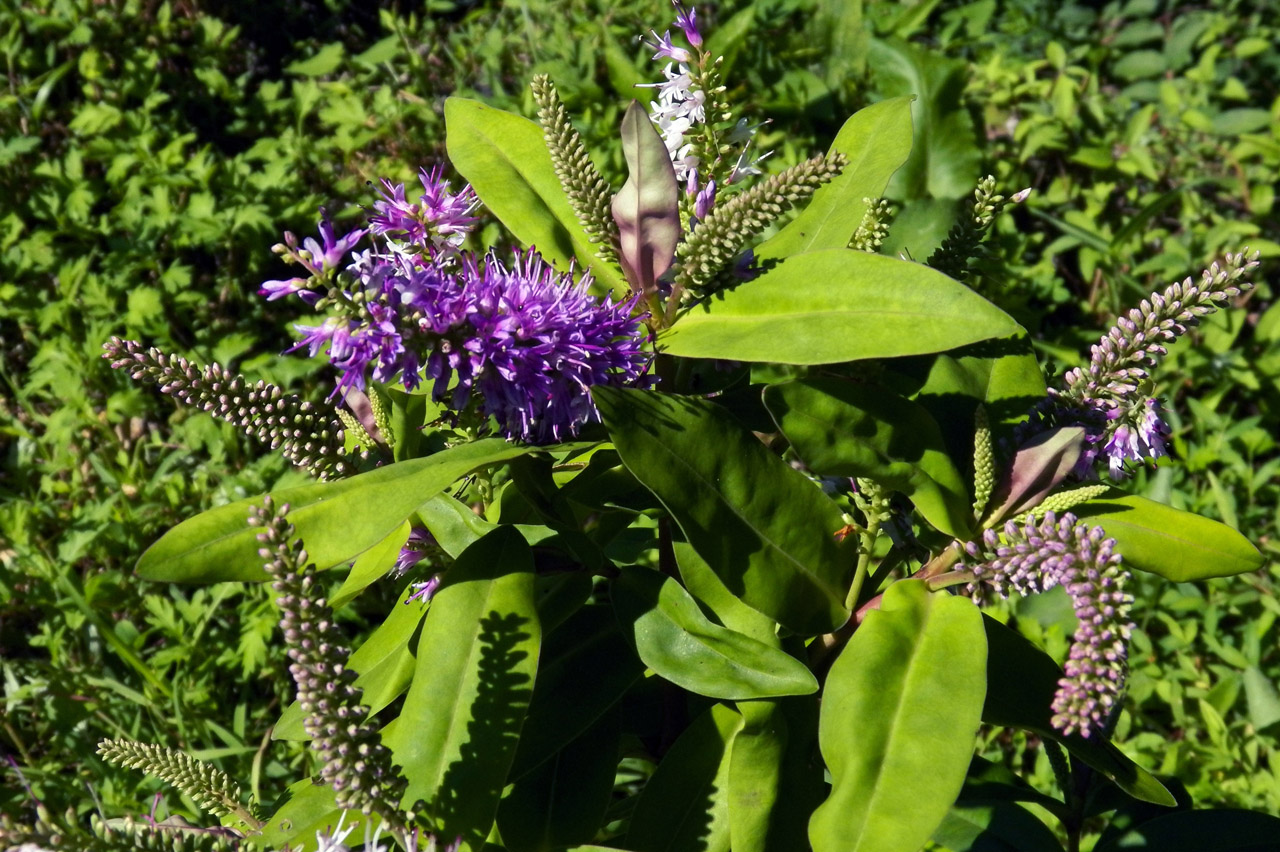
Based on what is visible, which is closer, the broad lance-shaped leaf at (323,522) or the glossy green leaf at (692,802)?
the broad lance-shaped leaf at (323,522)

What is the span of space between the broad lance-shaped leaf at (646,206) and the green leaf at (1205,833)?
110 cm

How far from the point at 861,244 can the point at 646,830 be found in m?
0.76

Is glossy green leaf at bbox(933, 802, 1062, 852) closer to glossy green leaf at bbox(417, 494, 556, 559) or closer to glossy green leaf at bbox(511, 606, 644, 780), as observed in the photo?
glossy green leaf at bbox(511, 606, 644, 780)

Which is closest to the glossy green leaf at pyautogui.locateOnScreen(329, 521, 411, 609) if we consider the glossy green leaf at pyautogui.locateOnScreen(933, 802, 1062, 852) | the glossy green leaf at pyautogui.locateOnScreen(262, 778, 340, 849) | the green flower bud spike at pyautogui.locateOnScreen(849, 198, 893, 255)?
the glossy green leaf at pyautogui.locateOnScreen(262, 778, 340, 849)

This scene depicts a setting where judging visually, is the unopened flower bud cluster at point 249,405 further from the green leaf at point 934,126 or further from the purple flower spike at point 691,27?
the green leaf at point 934,126

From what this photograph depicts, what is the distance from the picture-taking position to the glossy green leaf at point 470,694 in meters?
1.14

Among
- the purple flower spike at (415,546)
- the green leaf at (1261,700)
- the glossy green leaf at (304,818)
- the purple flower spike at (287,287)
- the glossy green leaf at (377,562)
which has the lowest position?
the green leaf at (1261,700)

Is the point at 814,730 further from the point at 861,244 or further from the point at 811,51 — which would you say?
the point at 811,51

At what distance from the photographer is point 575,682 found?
4.42 ft

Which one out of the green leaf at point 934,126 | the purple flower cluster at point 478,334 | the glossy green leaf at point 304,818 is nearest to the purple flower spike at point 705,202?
the purple flower cluster at point 478,334

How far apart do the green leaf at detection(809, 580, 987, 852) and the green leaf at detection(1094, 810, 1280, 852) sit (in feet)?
2.39

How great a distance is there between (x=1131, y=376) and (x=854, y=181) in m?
0.39

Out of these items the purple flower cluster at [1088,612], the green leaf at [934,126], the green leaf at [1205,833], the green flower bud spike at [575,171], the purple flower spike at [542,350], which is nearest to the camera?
the purple flower cluster at [1088,612]

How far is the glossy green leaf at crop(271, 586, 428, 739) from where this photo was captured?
54.0 inches
